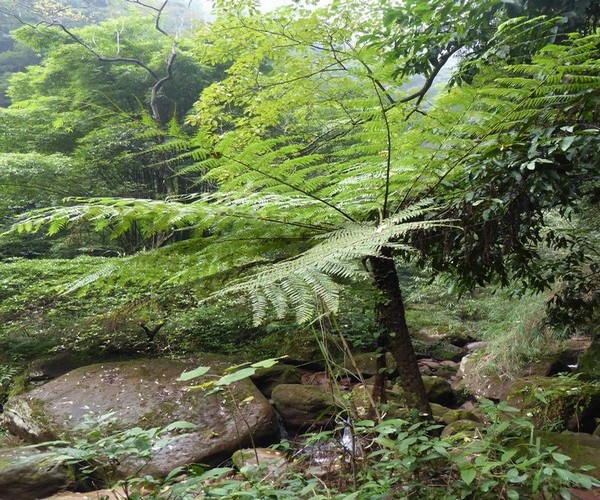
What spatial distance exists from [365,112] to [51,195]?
740 centimetres

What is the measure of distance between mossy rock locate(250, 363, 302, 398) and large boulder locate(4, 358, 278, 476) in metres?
0.49

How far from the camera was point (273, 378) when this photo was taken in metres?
5.24

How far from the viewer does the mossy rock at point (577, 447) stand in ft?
7.81

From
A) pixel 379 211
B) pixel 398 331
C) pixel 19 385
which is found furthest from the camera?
pixel 19 385

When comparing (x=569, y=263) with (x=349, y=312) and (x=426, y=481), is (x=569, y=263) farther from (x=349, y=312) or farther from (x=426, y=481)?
(x=349, y=312)

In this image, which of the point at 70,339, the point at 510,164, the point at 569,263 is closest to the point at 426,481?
the point at 510,164

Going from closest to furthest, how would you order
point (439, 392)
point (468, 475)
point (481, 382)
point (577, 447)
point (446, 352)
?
point (468, 475)
point (577, 447)
point (439, 392)
point (481, 382)
point (446, 352)

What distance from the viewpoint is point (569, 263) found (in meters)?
2.90

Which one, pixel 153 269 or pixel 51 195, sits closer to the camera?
pixel 153 269

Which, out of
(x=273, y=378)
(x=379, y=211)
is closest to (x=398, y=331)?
(x=379, y=211)

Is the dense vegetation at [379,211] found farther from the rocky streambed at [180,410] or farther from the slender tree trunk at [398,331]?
the rocky streambed at [180,410]

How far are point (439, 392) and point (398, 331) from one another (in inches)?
136

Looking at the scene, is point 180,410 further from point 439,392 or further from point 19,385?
point 439,392

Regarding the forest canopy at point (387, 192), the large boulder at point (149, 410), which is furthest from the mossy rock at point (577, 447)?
the large boulder at point (149, 410)
